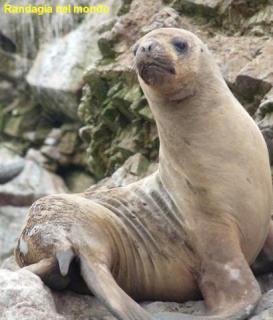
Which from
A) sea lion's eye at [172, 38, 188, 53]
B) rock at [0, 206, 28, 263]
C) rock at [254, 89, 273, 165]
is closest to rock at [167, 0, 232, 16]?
rock at [254, 89, 273, 165]

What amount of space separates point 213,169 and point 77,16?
10.7 m

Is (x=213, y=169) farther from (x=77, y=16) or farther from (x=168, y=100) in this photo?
(x=77, y=16)

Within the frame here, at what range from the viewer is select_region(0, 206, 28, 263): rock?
12.4 meters

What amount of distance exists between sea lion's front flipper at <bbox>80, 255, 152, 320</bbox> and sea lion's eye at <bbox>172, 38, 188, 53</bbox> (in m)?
1.21

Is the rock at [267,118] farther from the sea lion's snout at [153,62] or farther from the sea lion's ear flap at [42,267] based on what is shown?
the sea lion's ear flap at [42,267]

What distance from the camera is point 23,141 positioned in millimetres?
14758

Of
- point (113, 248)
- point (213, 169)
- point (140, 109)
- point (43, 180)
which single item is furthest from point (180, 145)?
point (43, 180)

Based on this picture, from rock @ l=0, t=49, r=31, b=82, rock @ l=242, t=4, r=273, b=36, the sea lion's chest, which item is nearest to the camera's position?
the sea lion's chest

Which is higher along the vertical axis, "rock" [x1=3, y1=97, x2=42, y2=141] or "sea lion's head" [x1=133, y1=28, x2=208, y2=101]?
"sea lion's head" [x1=133, y1=28, x2=208, y2=101]

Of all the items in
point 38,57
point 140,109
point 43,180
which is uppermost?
point 140,109

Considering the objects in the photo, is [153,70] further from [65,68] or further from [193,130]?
[65,68]

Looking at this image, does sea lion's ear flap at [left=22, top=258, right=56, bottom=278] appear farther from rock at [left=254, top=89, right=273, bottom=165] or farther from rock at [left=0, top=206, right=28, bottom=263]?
rock at [left=0, top=206, right=28, bottom=263]

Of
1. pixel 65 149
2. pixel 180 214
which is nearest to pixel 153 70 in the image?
pixel 180 214

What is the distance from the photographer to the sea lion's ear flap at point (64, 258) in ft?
11.7
